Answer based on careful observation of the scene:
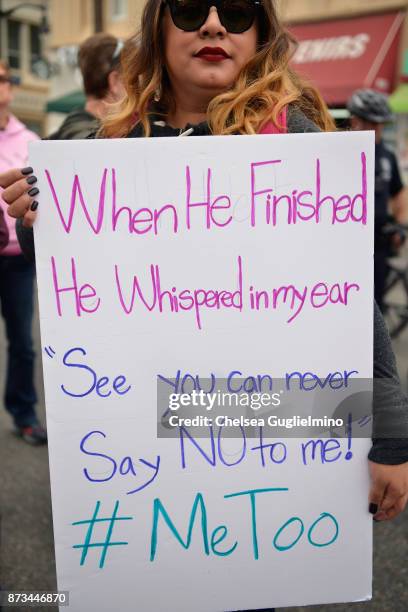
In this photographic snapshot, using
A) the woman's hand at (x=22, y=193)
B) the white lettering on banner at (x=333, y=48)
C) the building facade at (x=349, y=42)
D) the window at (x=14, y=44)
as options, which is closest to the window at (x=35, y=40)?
the window at (x=14, y=44)

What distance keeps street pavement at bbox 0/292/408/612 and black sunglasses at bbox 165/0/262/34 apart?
1756 mm

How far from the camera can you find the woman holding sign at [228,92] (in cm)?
120

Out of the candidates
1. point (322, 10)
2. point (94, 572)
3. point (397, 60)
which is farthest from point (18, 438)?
point (322, 10)

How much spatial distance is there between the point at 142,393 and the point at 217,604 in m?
0.46

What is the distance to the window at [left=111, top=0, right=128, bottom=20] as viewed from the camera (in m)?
16.0

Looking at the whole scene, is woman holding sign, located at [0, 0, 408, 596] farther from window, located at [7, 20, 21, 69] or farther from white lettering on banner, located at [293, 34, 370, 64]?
window, located at [7, 20, 21, 69]

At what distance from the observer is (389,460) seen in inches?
46.3

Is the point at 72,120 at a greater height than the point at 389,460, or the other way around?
the point at 72,120

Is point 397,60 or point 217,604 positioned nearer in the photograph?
point 217,604

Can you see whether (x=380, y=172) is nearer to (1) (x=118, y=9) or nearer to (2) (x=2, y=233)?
(2) (x=2, y=233)

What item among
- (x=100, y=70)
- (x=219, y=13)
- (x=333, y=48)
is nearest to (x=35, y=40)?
(x=333, y=48)

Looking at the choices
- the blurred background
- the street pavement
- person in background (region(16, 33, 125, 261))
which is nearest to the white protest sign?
the street pavement

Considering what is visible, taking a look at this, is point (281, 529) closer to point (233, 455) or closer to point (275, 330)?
point (233, 455)

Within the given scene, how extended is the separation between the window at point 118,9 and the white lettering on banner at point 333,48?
5.52 metres
